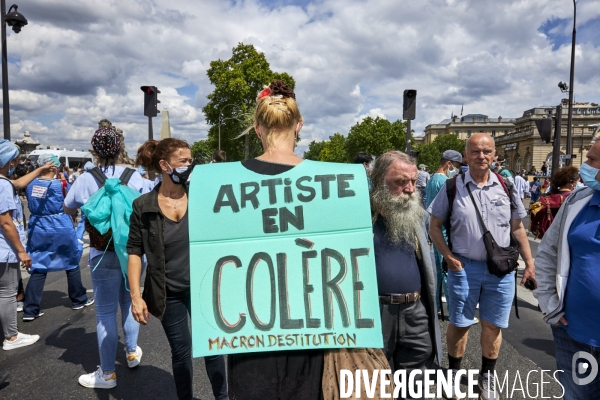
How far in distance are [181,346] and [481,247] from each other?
218 cm

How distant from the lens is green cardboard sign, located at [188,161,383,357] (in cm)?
158

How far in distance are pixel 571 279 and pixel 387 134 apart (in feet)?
256

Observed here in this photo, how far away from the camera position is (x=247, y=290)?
62.9 inches

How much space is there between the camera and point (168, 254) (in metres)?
2.50

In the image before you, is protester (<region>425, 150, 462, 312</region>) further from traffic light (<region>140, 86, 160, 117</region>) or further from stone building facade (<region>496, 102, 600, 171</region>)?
stone building facade (<region>496, 102, 600, 171</region>)

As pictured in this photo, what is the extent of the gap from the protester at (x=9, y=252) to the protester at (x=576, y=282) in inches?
164

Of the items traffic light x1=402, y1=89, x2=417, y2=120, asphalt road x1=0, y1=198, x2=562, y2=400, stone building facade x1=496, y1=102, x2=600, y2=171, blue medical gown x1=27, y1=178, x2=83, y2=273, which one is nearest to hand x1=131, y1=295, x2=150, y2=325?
asphalt road x1=0, y1=198, x2=562, y2=400

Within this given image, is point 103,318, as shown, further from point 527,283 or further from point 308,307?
point 527,283

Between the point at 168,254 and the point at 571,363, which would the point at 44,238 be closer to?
the point at 168,254

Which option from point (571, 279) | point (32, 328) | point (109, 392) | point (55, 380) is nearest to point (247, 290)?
point (571, 279)

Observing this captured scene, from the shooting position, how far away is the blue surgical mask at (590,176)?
6.75 ft

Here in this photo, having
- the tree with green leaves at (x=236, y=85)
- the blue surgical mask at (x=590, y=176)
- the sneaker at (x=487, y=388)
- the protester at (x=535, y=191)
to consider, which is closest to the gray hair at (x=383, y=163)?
the blue surgical mask at (x=590, y=176)

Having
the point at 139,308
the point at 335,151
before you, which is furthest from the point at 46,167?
the point at 335,151

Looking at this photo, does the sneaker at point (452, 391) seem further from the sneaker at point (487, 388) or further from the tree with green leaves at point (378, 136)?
the tree with green leaves at point (378, 136)
